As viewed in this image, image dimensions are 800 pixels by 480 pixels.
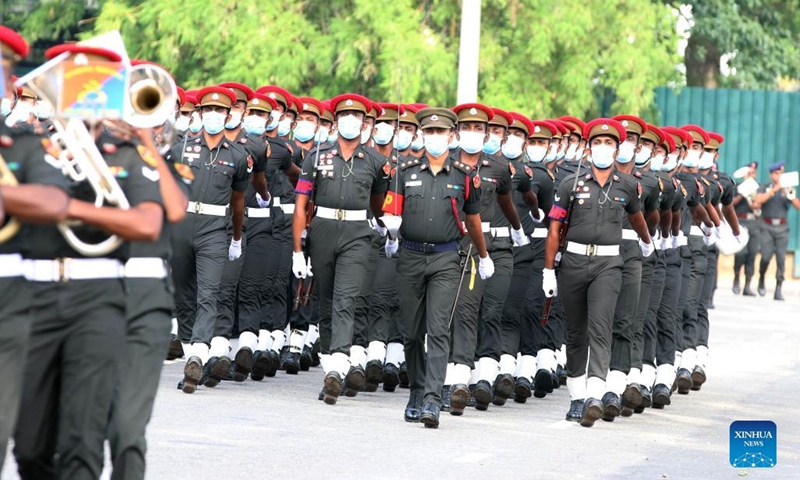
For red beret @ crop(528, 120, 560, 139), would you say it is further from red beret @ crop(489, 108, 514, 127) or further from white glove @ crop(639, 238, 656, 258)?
white glove @ crop(639, 238, 656, 258)

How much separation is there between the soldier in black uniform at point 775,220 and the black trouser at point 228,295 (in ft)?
56.1

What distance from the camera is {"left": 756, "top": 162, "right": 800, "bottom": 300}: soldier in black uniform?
29656mm

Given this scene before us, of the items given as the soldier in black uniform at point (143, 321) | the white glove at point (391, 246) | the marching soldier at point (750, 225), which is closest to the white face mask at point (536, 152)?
the white glove at point (391, 246)

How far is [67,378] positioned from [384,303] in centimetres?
813

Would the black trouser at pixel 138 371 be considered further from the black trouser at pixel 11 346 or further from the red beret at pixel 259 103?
the red beret at pixel 259 103

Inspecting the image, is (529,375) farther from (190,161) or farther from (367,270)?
(190,161)

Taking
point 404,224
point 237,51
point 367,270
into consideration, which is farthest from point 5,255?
point 237,51

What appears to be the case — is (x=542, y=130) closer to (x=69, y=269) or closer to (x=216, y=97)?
(x=216, y=97)

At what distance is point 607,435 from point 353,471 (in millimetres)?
2900

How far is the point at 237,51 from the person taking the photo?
27.5 meters

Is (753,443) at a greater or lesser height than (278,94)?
lesser

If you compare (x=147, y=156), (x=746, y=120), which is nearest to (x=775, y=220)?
(x=746, y=120)

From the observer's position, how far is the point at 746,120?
33.7 metres

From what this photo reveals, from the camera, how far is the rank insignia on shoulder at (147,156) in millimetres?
6898
